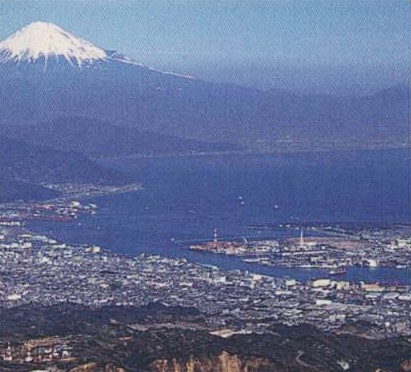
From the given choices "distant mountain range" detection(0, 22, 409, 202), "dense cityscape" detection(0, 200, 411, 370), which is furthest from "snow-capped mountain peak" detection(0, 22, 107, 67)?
"dense cityscape" detection(0, 200, 411, 370)

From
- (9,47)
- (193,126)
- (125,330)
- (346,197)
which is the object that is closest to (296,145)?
(193,126)

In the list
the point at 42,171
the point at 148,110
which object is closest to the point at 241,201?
the point at 42,171

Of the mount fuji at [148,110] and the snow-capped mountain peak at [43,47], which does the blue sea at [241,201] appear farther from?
the snow-capped mountain peak at [43,47]

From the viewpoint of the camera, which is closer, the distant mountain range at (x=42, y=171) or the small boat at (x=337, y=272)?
the small boat at (x=337, y=272)

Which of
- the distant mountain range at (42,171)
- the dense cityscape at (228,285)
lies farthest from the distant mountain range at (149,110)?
the dense cityscape at (228,285)

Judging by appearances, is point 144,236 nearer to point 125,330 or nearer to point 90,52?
point 125,330

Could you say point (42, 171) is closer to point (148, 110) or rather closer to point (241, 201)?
point (241, 201)

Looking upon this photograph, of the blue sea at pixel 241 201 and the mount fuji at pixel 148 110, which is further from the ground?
the mount fuji at pixel 148 110
